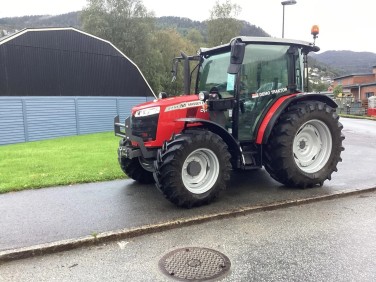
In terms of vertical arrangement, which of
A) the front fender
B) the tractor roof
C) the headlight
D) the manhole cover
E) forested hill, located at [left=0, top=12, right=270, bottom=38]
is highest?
forested hill, located at [left=0, top=12, right=270, bottom=38]

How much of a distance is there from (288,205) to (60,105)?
1901 cm

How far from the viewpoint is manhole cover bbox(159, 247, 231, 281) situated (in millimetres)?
3511

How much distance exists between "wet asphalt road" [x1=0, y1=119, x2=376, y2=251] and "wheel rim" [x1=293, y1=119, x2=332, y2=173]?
1.51 feet

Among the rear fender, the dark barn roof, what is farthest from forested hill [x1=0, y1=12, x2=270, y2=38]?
the rear fender

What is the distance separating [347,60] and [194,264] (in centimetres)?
12432

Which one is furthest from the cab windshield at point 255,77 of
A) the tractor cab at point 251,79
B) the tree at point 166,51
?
the tree at point 166,51

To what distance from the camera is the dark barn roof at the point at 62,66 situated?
19500mm

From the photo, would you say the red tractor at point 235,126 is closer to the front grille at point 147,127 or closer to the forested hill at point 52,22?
the front grille at point 147,127

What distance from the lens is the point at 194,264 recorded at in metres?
3.71

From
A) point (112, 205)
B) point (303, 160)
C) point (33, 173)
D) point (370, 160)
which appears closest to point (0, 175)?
point (33, 173)

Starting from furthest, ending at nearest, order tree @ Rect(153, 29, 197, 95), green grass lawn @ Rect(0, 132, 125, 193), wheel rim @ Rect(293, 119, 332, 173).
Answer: tree @ Rect(153, 29, 197, 95)
green grass lawn @ Rect(0, 132, 125, 193)
wheel rim @ Rect(293, 119, 332, 173)

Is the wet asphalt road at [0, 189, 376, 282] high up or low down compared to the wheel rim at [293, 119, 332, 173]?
down

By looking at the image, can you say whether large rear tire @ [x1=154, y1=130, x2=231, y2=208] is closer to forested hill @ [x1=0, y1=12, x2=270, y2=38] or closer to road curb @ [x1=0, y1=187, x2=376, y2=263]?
road curb @ [x1=0, y1=187, x2=376, y2=263]

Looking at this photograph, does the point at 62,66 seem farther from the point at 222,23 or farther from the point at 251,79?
the point at 222,23
